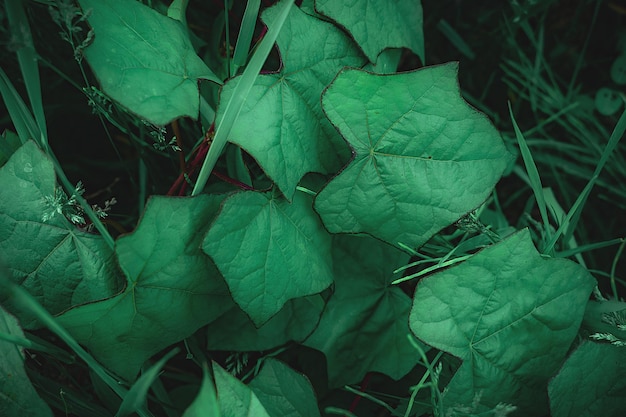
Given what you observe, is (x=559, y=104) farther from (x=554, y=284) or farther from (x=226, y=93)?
(x=226, y=93)

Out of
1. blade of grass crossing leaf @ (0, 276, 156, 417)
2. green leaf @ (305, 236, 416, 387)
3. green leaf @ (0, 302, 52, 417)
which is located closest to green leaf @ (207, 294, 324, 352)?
green leaf @ (305, 236, 416, 387)

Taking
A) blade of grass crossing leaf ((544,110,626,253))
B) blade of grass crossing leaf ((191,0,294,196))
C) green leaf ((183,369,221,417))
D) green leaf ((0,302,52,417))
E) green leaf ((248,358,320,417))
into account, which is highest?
blade of grass crossing leaf ((191,0,294,196))

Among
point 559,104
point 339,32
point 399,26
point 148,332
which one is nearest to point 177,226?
point 148,332

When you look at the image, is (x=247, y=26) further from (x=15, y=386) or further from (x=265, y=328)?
(x=15, y=386)

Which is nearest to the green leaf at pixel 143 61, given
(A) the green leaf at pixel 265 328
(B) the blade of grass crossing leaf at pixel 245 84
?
(B) the blade of grass crossing leaf at pixel 245 84

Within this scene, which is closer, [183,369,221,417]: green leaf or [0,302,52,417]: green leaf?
[183,369,221,417]: green leaf

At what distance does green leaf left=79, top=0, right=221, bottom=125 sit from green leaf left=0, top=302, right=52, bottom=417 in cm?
36

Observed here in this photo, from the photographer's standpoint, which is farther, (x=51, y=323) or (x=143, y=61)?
(x=143, y=61)

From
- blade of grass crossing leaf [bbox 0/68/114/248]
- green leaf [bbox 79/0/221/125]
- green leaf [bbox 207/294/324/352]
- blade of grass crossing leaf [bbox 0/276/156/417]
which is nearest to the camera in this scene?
blade of grass crossing leaf [bbox 0/276/156/417]

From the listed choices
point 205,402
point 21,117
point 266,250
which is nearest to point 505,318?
point 266,250

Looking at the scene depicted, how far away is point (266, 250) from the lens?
841 mm

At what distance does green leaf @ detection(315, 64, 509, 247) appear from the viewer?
2.74ft

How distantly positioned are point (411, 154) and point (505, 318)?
1.00 ft

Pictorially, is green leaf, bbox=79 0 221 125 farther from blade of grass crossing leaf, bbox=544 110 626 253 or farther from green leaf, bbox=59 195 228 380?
blade of grass crossing leaf, bbox=544 110 626 253
